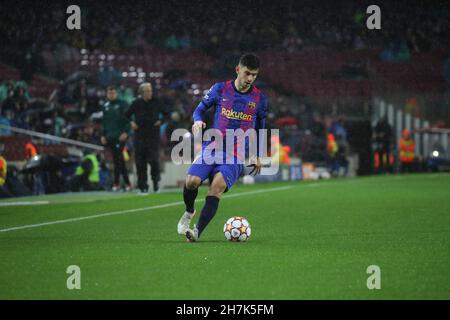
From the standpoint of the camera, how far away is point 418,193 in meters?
19.3

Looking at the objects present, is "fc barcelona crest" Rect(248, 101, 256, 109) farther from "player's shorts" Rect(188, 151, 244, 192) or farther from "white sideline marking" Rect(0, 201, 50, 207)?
"white sideline marking" Rect(0, 201, 50, 207)

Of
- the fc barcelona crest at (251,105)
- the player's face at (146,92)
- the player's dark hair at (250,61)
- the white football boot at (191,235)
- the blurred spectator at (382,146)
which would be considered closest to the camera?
the white football boot at (191,235)

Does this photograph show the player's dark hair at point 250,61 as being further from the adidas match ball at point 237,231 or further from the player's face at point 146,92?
the player's face at point 146,92

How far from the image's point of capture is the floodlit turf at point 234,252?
7.05m

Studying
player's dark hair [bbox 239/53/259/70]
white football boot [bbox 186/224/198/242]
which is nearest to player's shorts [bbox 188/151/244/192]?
white football boot [bbox 186/224/198/242]

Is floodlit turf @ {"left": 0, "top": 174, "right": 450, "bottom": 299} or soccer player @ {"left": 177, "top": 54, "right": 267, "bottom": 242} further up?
soccer player @ {"left": 177, "top": 54, "right": 267, "bottom": 242}

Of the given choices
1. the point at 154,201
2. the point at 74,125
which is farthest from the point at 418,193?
the point at 74,125

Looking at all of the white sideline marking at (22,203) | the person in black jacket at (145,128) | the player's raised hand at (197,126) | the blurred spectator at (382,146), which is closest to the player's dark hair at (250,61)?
the player's raised hand at (197,126)

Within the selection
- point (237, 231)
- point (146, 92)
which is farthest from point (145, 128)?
point (237, 231)

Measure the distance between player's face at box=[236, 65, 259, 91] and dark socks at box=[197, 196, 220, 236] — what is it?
4.34 feet

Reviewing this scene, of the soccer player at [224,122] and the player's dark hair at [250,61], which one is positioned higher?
the player's dark hair at [250,61]

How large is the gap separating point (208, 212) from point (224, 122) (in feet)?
3.53

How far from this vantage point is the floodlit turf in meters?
7.05
